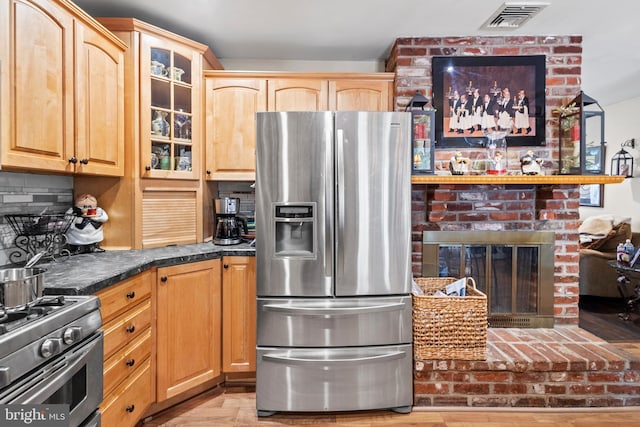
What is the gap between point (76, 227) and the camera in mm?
2225

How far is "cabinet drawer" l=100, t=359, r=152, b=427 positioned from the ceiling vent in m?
2.98

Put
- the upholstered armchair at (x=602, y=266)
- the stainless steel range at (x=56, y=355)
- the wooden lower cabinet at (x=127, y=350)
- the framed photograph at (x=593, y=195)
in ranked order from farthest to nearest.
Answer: the framed photograph at (x=593, y=195)
the upholstered armchair at (x=602, y=266)
the wooden lower cabinet at (x=127, y=350)
the stainless steel range at (x=56, y=355)

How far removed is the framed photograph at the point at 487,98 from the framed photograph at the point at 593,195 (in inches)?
136

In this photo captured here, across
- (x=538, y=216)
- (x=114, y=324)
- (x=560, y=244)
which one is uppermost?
(x=538, y=216)

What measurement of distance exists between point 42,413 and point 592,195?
6.88m

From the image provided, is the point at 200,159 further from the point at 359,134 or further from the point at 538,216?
the point at 538,216

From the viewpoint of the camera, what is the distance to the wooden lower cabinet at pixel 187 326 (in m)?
2.17

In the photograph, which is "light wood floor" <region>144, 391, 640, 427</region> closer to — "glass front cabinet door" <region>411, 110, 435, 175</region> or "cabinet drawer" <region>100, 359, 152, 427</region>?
"cabinet drawer" <region>100, 359, 152, 427</region>

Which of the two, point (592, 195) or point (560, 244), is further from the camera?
point (592, 195)

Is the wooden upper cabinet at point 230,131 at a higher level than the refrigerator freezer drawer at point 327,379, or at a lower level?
higher

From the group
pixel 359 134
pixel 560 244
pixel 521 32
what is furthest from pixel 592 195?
pixel 359 134

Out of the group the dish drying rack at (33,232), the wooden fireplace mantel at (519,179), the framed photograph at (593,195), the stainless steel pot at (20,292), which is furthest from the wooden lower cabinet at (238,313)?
the framed photograph at (593,195)

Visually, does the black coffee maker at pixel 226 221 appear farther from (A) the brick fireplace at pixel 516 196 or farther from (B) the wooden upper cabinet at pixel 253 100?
(A) the brick fireplace at pixel 516 196

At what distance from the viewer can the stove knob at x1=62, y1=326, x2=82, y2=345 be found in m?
1.32
